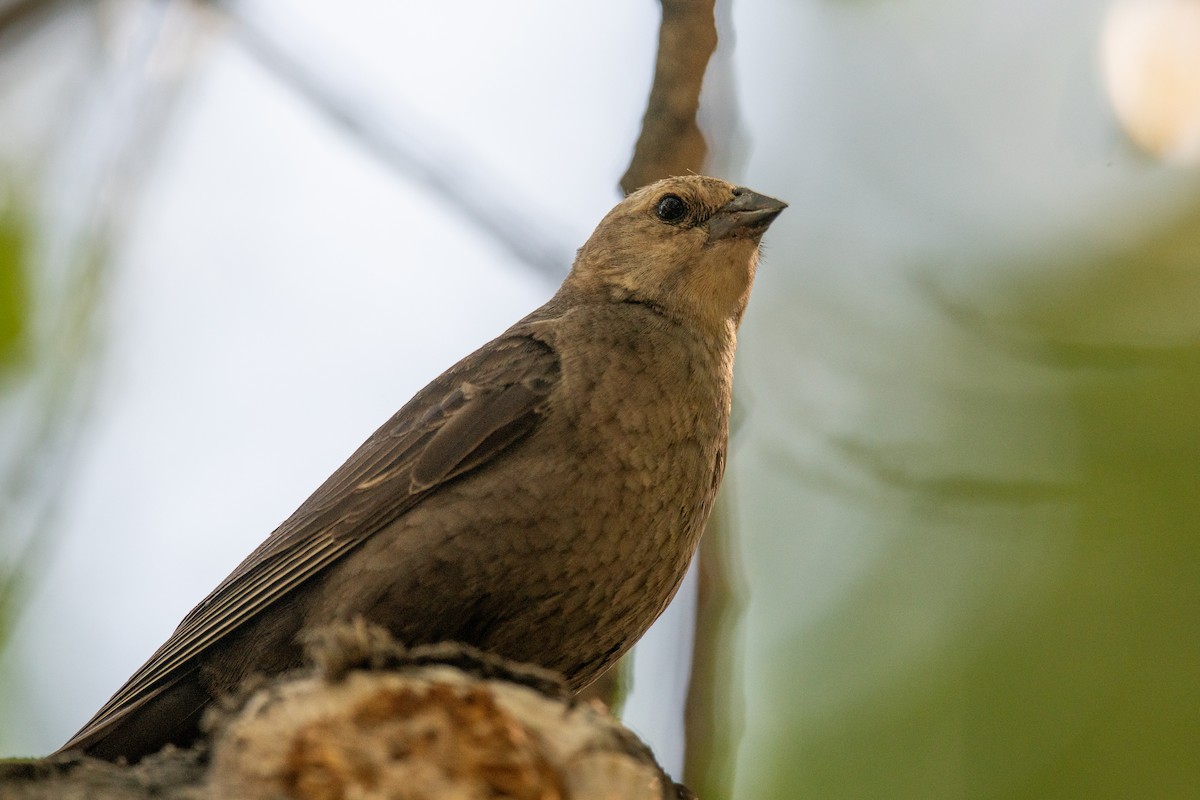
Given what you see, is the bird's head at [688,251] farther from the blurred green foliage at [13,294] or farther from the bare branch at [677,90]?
the blurred green foliage at [13,294]

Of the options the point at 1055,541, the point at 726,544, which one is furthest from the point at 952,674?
the point at 726,544

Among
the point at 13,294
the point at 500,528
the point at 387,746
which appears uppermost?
the point at 13,294

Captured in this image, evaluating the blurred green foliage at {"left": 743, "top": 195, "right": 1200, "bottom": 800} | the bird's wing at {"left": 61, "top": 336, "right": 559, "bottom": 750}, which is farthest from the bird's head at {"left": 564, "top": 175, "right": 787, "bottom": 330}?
the blurred green foliage at {"left": 743, "top": 195, "right": 1200, "bottom": 800}

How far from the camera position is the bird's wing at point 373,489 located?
321 cm

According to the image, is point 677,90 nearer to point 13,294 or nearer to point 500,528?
point 500,528

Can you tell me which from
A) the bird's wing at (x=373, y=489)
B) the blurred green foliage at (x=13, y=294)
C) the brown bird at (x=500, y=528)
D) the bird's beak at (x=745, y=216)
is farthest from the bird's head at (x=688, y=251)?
the blurred green foliage at (x=13, y=294)

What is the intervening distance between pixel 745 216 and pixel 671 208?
0.27 metres

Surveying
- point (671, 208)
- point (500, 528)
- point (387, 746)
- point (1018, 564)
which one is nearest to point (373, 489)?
point (500, 528)

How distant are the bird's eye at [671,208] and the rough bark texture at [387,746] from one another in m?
2.26

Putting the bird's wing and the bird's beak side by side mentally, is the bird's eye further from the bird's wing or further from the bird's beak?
the bird's wing

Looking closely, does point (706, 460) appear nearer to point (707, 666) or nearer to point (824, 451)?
point (707, 666)

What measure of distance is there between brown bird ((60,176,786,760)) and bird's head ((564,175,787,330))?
364 millimetres

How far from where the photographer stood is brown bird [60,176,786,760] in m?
3.11

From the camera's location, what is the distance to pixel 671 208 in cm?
433
